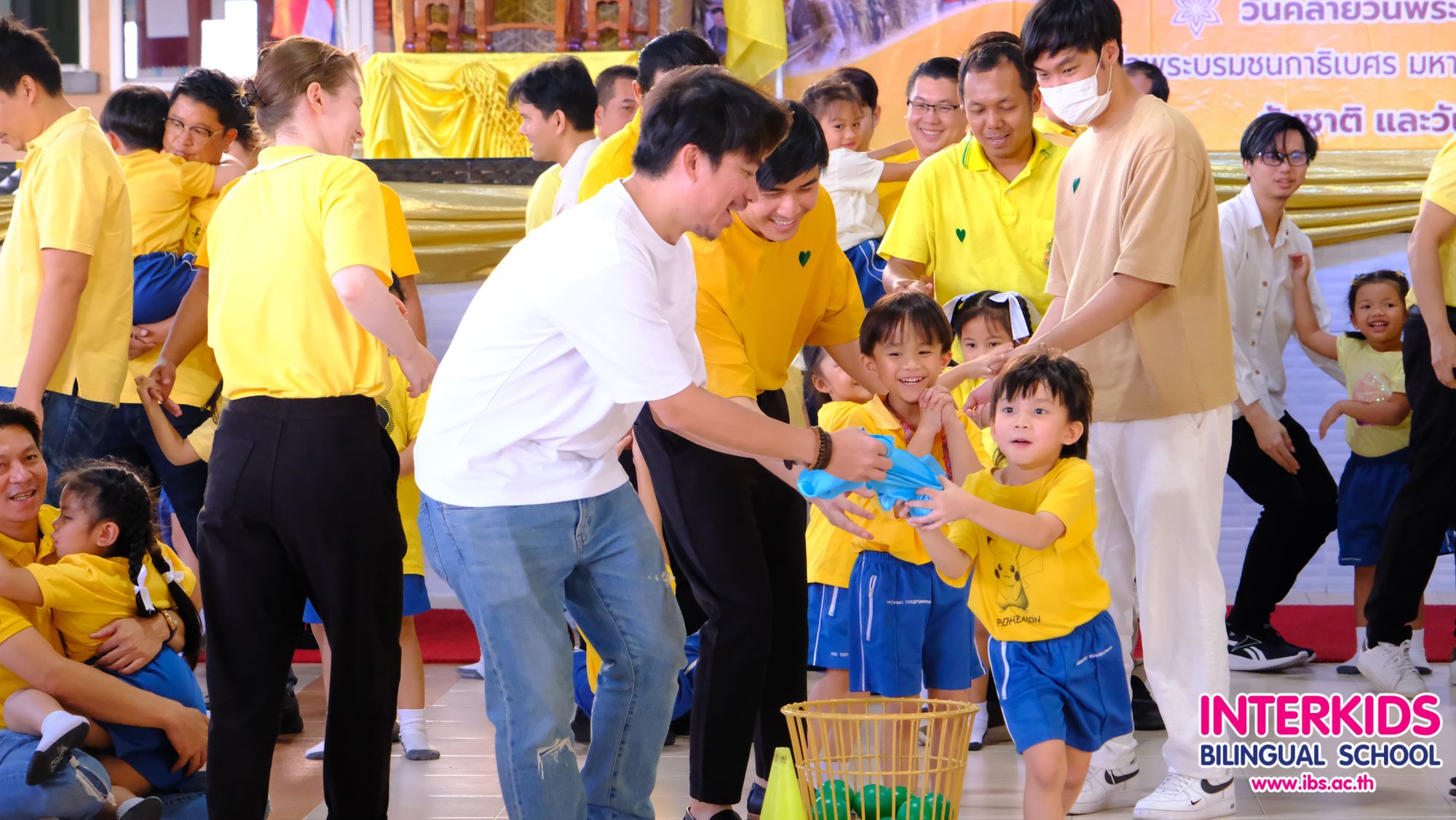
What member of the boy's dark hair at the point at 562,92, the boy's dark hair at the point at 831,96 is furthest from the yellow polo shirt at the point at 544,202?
the boy's dark hair at the point at 831,96

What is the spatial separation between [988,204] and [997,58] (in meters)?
0.37

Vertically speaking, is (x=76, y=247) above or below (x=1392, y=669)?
above

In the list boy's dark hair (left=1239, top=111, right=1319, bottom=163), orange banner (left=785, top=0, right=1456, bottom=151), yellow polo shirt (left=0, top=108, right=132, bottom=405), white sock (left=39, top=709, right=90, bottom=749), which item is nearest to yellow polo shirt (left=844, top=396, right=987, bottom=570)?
white sock (left=39, top=709, right=90, bottom=749)

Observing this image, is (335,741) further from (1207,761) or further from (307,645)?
(307,645)

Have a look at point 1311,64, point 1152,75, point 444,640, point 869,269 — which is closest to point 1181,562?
point 869,269

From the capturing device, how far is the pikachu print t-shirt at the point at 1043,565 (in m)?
2.81

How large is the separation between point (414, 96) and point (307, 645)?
2462 millimetres

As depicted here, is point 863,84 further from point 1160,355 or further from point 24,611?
point 24,611

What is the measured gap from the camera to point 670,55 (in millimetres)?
3545

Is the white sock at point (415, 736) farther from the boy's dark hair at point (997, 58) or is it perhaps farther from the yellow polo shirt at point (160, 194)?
A: the boy's dark hair at point (997, 58)

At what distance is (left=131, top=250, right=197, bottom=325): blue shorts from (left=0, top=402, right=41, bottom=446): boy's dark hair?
2.27ft

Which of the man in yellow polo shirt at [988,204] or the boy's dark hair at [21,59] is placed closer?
the boy's dark hair at [21,59]

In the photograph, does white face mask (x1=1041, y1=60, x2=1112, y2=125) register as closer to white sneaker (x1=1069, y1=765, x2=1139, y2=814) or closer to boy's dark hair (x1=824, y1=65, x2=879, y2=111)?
boy's dark hair (x1=824, y1=65, x2=879, y2=111)

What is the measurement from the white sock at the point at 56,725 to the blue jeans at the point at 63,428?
2.09ft
